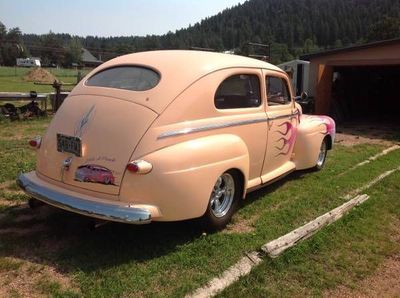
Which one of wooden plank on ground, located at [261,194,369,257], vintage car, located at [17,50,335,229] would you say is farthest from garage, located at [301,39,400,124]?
vintage car, located at [17,50,335,229]

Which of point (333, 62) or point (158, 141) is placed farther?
point (333, 62)

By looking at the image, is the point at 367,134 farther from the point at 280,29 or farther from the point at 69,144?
the point at 280,29

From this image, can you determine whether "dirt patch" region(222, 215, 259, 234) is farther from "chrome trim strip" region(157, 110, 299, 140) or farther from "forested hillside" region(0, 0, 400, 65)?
"forested hillside" region(0, 0, 400, 65)

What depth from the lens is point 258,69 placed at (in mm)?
5809

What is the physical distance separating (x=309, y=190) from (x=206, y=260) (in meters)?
2.97

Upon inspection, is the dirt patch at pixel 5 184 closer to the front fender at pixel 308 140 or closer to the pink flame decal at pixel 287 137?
the pink flame decal at pixel 287 137

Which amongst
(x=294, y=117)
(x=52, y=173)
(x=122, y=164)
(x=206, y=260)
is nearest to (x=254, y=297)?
(x=206, y=260)

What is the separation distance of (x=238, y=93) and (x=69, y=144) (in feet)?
6.71

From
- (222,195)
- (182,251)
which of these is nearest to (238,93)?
(222,195)

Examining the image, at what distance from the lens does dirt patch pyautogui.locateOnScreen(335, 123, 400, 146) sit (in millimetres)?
12230

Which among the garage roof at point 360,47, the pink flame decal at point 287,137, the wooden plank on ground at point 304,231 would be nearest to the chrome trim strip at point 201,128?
the pink flame decal at point 287,137

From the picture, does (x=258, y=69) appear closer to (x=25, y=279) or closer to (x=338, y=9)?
(x=25, y=279)

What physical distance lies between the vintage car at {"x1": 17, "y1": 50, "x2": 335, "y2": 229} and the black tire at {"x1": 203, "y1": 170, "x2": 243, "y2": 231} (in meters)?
0.01

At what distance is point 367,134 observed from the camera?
1381 centimetres
